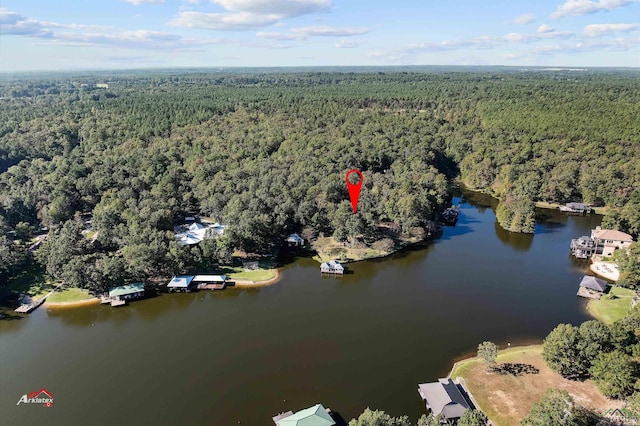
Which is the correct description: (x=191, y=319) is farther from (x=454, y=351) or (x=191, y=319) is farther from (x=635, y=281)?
(x=635, y=281)

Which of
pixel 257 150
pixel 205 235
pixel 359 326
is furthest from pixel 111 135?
pixel 359 326

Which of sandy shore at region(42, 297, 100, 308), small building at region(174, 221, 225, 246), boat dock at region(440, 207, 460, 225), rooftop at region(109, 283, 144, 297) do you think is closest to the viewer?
sandy shore at region(42, 297, 100, 308)

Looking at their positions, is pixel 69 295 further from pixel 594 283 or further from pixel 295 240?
pixel 594 283

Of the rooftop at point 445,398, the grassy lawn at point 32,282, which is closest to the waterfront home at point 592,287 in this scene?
the rooftop at point 445,398

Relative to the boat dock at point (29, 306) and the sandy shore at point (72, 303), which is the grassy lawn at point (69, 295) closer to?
the sandy shore at point (72, 303)

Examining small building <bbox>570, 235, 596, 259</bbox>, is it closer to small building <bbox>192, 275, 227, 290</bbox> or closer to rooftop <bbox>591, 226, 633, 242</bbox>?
rooftop <bbox>591, 226, 633, 242</bbox>

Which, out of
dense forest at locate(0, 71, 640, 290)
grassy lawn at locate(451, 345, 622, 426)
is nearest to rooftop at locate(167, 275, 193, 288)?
dense forest at locate(0, 71, 640, 290)
